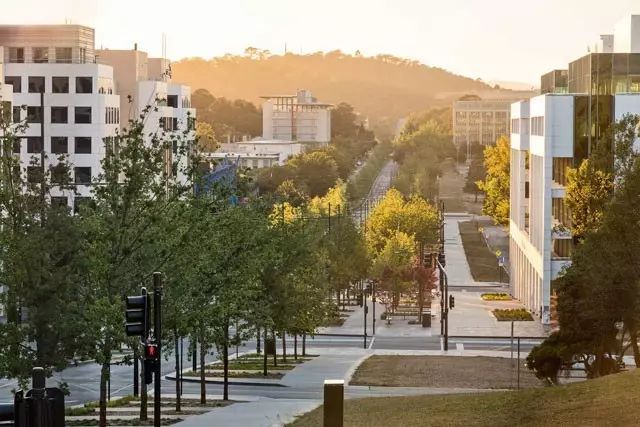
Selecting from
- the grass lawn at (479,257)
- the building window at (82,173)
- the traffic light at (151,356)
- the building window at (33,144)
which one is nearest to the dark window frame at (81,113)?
the building window at (33,144)

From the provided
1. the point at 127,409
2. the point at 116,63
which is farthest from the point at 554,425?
the point at 116,63

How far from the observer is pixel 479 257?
123m

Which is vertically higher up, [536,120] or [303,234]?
[536,120]

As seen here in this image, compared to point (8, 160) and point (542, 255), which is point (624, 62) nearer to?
point (542, 255)

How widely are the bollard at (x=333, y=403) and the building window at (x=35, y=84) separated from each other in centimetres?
8011

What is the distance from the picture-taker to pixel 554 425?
22234mm

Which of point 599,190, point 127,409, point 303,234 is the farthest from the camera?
point 599,190

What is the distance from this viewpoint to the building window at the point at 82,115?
92.2 metres

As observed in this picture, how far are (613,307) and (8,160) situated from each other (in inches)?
782

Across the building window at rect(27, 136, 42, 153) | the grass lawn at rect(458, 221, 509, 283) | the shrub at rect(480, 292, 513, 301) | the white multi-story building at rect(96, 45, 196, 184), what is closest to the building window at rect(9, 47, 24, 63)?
the building window at rect(27, 136, 42, 153)

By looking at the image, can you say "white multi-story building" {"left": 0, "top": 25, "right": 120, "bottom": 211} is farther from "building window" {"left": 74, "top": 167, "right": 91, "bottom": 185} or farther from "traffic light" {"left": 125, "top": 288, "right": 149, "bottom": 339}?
"traffic light" {"left": 125, "top": 288, "right": 149, "bottom": 339}

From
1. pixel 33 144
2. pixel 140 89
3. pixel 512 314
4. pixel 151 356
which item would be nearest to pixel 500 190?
pixel 140 89

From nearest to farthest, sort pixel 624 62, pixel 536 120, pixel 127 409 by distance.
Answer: pixel 127 409
pixel 624 62
pixel 536 120

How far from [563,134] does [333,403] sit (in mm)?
66401
